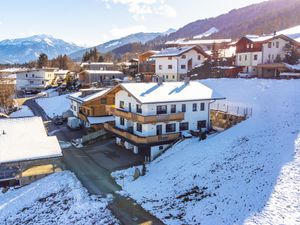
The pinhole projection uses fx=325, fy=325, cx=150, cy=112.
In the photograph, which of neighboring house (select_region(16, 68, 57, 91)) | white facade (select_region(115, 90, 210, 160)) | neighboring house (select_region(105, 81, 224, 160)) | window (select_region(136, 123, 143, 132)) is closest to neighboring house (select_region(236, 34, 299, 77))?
neighboring house (select_region(105, 81, 224, 160))

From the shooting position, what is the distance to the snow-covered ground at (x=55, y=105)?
66.6 metres

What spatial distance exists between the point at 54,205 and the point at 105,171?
25.0 feet

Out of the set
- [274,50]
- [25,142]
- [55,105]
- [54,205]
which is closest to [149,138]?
[54,205]

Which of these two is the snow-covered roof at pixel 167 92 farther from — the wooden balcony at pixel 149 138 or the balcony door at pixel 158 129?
the wooden balcony at pixel 149 138

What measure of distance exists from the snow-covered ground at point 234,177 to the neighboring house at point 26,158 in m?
7.08

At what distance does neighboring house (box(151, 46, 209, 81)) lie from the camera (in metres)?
66.1

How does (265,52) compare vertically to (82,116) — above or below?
above

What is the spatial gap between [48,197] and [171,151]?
1355 centimetres

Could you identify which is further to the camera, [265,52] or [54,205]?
[265,52]

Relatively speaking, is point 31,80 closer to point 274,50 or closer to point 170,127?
point 274,50

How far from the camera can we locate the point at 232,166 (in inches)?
1038

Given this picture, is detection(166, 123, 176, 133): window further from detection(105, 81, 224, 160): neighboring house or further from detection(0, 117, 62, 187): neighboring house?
detection(0, 117, 62, 187): neighboring house

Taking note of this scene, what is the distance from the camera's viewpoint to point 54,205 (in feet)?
85.5

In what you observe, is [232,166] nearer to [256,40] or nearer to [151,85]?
[151,85]
